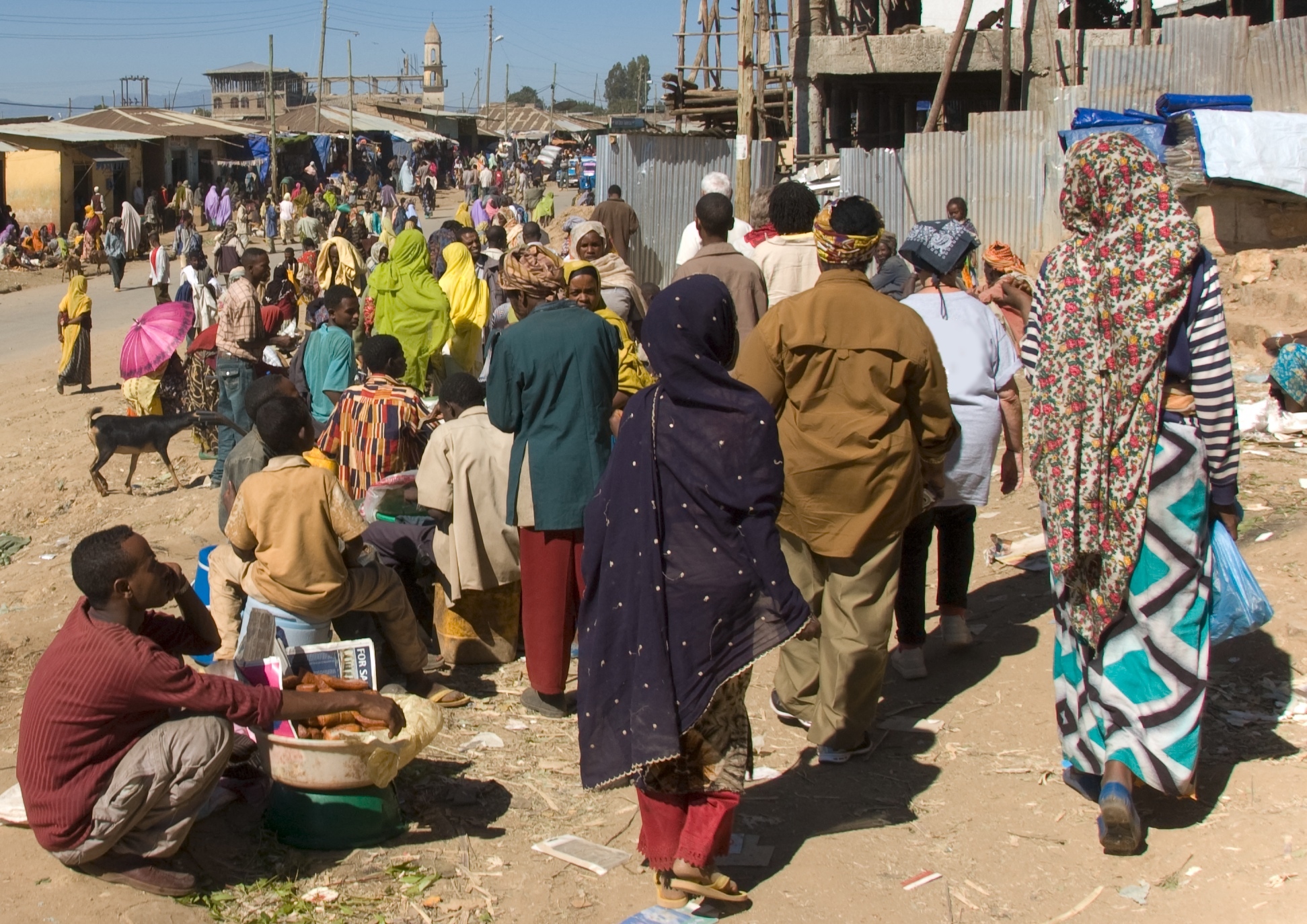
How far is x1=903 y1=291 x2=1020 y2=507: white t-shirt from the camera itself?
16.3ft

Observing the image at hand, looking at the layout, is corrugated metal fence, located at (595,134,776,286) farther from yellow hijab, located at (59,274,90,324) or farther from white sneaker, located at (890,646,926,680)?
white sneaker, located at (890,646,926,680)

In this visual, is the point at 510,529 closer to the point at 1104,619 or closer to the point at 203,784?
the point at 203,784

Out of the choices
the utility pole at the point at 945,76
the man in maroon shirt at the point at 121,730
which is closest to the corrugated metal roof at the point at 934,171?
the utility pole at the point at 945,76

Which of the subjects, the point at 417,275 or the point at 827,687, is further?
the point at 417,275

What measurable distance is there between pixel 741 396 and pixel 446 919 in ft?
5.73

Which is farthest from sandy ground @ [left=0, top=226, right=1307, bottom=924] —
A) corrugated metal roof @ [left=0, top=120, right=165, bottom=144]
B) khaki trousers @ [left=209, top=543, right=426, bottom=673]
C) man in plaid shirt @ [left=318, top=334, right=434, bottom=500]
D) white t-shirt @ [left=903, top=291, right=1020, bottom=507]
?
corrugated metal roof @ [left=0, top=120, right=165, bottom=144]

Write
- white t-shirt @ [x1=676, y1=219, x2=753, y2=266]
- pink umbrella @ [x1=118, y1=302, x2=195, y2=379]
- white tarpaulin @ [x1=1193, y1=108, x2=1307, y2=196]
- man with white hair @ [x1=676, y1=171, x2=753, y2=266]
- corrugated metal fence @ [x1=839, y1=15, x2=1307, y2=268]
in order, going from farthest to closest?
1. corrugated metal fence @ [x1=839, y1=15, x2=1307, y2=268]
2. white tarpaulin @ [x1=1193, y1=108, x2=1307, y2=196]
3. pink umbrella @ [x1=118, y1=302, x2=195, y2=379]
4. man with white hair @ [x1=676, y1=171, x2=753, y2=266]
5. white t-shirt @ [x1=676, y1=219, x2=753, y2=266]

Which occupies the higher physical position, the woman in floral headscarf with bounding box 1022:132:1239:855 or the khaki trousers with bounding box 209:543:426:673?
the woman in floral headscarf with bounding box 1022:132:1239:855

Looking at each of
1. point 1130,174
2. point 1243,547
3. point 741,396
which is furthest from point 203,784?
point 1243,547

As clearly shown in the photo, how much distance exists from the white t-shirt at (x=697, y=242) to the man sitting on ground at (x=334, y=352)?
2.10 metres

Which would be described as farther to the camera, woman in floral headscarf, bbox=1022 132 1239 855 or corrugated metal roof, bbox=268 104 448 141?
corrugated metal roof, bbox=268 104 448 141

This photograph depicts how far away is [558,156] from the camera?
53688 mm

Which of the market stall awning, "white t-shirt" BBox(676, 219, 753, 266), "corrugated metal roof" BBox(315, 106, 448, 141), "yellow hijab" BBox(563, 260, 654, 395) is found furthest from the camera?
"corrugated metal roof" BBox(315, 106, 448, 141)

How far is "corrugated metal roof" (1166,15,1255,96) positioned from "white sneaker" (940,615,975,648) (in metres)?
9.97
